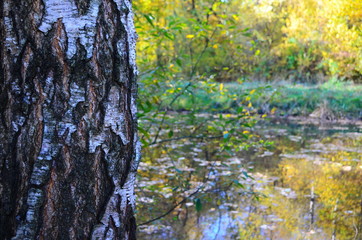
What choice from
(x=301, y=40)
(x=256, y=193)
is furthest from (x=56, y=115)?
(x=301, y=40)

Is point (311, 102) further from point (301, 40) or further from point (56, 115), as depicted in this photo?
point (56, 115)

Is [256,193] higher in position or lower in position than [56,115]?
lower

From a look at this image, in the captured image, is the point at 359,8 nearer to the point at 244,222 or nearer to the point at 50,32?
the point at 244,222

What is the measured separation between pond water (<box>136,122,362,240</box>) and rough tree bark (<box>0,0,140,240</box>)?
4.48 ft

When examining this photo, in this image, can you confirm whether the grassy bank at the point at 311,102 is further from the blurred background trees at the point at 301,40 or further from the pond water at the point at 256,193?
the pond water at the point at 256,193

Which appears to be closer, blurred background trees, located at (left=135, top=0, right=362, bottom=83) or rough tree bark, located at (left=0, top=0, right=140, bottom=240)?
rough tree bark, located at (left=0, top=0, right=140, bottom=240)

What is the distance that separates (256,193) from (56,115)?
2324 mm

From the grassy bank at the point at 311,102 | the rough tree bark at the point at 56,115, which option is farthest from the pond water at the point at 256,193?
the grassy bank at the point at 311,102

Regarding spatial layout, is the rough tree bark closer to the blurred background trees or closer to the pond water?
the pond water

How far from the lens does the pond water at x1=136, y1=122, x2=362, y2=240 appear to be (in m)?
3.64

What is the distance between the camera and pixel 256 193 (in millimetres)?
3016

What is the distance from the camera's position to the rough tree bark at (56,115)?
934mm

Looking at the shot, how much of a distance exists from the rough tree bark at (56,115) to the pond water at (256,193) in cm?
137

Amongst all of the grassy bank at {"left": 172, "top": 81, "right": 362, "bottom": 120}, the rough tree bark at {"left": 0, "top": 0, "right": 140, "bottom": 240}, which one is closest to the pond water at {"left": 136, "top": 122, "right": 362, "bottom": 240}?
the rough tree bark at {"left": 0, "top": 0, "right": 140, "bottom": 240}
